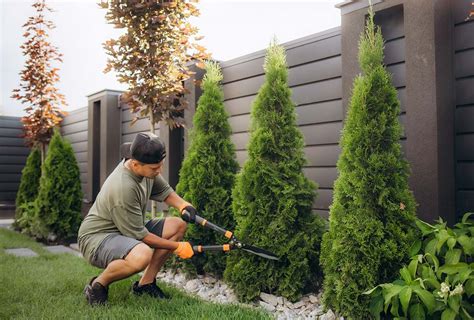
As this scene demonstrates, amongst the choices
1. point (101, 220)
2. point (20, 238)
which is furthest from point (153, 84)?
point (20, 238)

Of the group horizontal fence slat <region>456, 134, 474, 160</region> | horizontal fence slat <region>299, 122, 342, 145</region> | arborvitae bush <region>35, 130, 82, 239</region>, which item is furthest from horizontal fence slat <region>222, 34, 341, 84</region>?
arborvitae bush <region>35, 130, 82, 239</region>

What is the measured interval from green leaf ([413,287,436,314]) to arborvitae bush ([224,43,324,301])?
3.64 ft

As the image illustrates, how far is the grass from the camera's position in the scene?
128 inches

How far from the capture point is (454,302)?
2.71m

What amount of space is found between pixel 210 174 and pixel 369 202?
1.84 m

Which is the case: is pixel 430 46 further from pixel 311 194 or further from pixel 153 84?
pixel 153 84

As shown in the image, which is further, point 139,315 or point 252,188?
point 252,188

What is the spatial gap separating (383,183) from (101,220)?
7.33 feet

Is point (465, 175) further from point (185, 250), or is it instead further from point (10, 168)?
point (10, 168)

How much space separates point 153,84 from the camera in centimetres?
489

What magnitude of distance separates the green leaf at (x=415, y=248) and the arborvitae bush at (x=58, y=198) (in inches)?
235

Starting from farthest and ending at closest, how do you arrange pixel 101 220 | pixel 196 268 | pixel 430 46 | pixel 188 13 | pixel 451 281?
pixel 188 13 → pixel 196 268 → pixel 101 220 → pixel 430 46 → pixel 451 281

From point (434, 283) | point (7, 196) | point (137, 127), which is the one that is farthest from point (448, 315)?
point (7, 196)

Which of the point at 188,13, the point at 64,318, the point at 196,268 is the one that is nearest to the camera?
the point at 64,318
